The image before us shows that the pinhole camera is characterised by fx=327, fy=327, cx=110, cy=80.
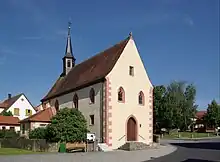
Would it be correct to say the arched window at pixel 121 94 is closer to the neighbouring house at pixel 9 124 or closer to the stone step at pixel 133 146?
the stone step at pixel 133 146

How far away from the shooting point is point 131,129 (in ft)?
113

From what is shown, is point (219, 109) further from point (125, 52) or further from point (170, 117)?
point (125, 52)

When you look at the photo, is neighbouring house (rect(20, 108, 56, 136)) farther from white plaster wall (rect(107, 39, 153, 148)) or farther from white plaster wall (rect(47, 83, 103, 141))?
white plaster wall (rect(107, 39, 153, 148))

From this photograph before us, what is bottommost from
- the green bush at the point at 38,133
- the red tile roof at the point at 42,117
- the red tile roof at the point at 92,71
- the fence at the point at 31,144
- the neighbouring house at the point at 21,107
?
the fence at the point at 31,144

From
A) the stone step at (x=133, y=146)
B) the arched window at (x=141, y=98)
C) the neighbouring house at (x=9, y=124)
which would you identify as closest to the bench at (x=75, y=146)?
the stone step at (x=133, y=146)

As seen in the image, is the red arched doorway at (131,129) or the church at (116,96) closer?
the church at (116,96)

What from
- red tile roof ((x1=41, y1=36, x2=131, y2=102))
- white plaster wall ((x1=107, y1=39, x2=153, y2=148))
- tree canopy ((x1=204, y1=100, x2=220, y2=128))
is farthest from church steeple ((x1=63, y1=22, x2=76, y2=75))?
tree canopy ((x1=204, y1=100, x2=220, y2=128))

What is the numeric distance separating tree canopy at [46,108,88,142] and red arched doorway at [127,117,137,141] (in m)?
4.49

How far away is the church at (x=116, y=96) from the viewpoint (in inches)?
1277

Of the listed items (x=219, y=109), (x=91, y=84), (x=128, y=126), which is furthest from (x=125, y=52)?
(x=219, y=109)

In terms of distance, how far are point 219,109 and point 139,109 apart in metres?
66.0

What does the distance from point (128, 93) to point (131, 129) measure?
12.5 ft

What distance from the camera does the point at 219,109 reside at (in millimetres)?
94875

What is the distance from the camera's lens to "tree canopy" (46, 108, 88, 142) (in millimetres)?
31453
